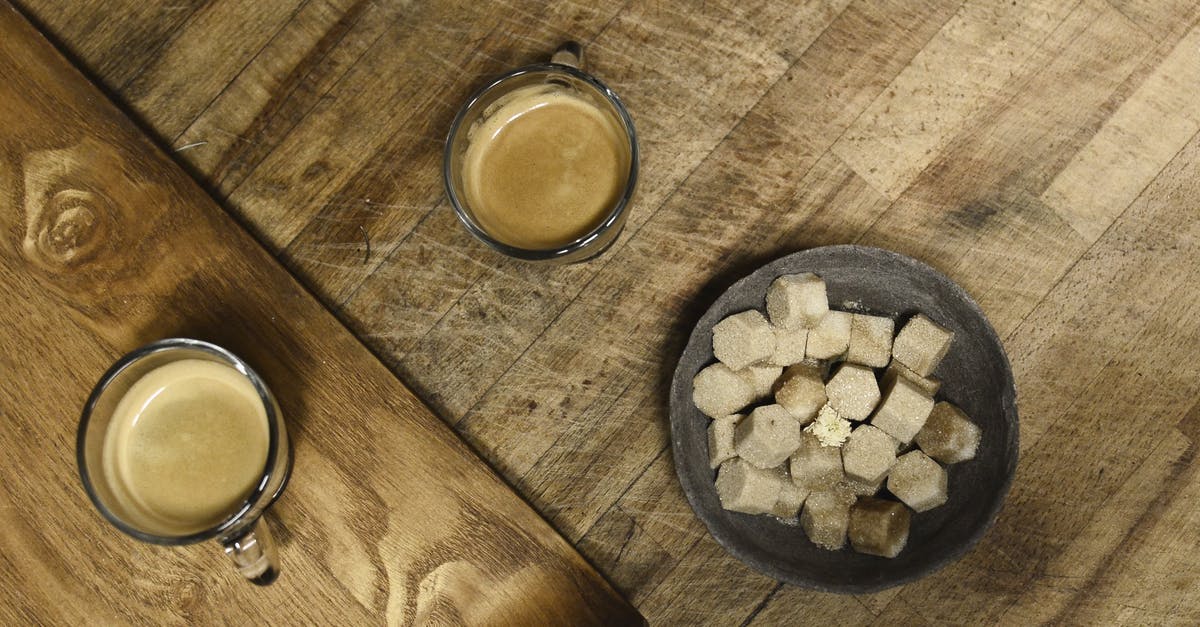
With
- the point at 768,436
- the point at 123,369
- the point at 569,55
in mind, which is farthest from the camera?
the point at 569,55

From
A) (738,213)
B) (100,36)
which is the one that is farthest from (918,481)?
(100,36)

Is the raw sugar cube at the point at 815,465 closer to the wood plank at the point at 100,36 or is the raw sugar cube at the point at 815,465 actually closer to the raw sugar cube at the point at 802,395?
the raw sugar cube at the point at 802,395

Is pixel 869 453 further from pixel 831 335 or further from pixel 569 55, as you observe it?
pixel 569 55

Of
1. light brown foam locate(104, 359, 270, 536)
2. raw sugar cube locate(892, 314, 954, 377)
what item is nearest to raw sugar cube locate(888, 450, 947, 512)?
raw sugar cube locate(892, 314, 954, 377)

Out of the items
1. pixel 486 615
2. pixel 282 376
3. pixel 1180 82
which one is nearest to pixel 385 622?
pixel 486 615

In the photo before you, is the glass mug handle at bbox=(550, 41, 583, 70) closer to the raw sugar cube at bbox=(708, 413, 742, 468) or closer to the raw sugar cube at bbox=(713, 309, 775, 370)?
the raw sugar cube at bbox=(713, 309, 775, 370)
